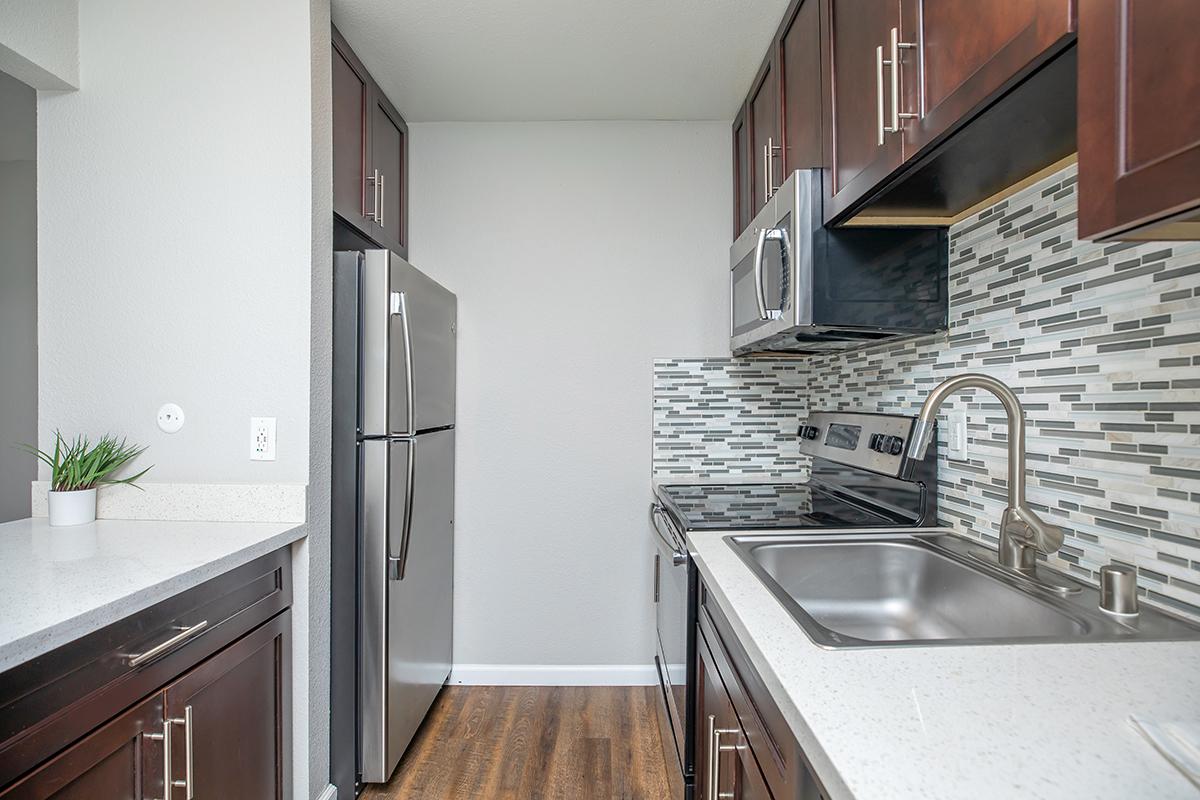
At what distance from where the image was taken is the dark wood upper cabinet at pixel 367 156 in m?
1.99

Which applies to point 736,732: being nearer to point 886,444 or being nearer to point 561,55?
point 886,444

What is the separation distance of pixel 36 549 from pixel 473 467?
1512 mm

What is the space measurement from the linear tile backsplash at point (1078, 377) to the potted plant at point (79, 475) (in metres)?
2.12

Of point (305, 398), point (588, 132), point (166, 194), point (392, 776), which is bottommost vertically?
point (392, 776)

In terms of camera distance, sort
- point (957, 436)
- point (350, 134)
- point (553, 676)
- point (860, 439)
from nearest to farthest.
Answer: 1. point (957, 436)
2. point (860, 439)
3. point (350, 134)
4. point (553, 676)

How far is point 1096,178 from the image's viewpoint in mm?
634

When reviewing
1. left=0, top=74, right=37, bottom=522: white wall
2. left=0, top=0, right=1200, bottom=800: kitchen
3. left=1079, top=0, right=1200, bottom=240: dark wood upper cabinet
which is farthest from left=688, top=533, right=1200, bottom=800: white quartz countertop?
left=0, top=74, right=37, bottom=522: white wall

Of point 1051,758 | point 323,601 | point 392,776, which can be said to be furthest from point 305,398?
point 1051,758

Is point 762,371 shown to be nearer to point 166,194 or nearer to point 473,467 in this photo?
point 473,467

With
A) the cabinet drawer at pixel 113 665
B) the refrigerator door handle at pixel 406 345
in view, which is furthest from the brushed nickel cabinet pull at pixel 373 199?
the cabinet drawer at pixel 113 665

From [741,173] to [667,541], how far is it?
4.93 feet

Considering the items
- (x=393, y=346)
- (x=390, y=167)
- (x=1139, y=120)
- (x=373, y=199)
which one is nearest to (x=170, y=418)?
(x=393, y=346)

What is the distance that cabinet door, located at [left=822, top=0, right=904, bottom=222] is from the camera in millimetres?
1168

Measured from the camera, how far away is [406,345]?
6.27 ft
